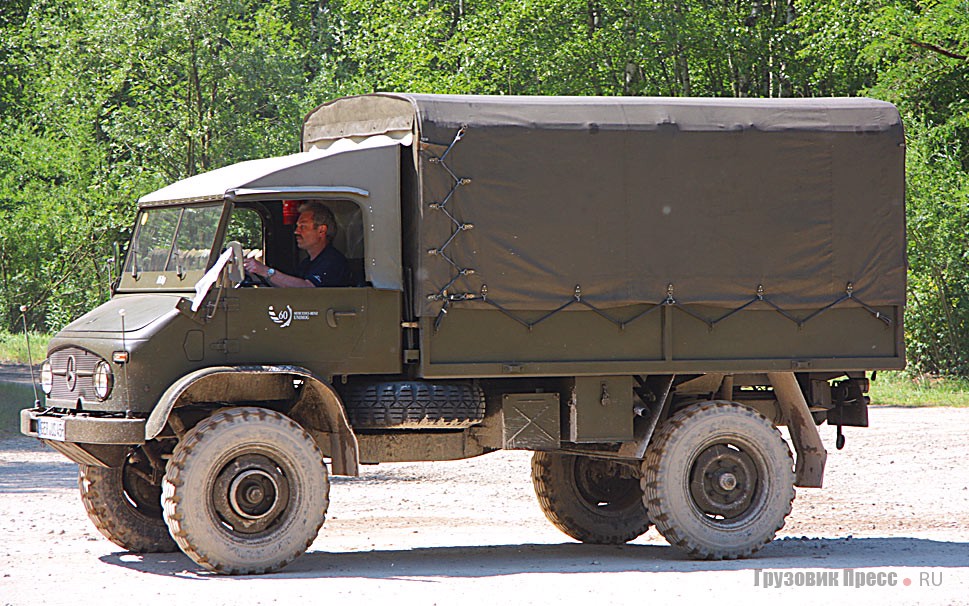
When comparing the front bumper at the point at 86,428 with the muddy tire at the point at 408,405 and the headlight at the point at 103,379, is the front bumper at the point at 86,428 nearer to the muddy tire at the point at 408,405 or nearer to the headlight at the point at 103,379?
the headlight at the point at 103,379

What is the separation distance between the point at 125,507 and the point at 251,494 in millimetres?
1517

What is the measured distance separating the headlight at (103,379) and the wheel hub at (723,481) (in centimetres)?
414

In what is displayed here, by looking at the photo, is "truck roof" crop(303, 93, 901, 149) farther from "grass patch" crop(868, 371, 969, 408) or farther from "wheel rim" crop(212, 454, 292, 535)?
"grass patch" crop(868, 371, 969, 408)

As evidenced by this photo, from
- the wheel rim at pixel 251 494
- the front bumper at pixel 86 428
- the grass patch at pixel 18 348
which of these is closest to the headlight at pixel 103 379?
the front bumper at pixel 86 428

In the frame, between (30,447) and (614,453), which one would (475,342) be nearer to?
(614,453)

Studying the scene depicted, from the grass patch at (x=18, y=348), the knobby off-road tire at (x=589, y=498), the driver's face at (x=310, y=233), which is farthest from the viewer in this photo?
the grass patch at (x=18, y=348)

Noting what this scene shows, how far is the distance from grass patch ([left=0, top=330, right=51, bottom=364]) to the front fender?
24.6m

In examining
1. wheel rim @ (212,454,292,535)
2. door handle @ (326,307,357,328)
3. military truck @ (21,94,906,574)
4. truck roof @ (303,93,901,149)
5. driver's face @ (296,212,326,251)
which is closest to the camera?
wheel rim @ (212,454,292,535)

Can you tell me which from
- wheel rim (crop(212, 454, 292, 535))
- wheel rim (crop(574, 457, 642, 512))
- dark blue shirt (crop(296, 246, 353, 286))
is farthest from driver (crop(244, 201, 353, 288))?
wheel rim (crop(574, 457, 642, 512))

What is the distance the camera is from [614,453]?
10.7 m

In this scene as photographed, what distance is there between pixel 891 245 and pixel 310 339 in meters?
4.35

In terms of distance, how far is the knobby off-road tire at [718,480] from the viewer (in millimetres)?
10289

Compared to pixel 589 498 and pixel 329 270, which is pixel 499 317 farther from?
pixel 589 498

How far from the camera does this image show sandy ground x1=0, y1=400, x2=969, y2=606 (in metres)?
8.51
